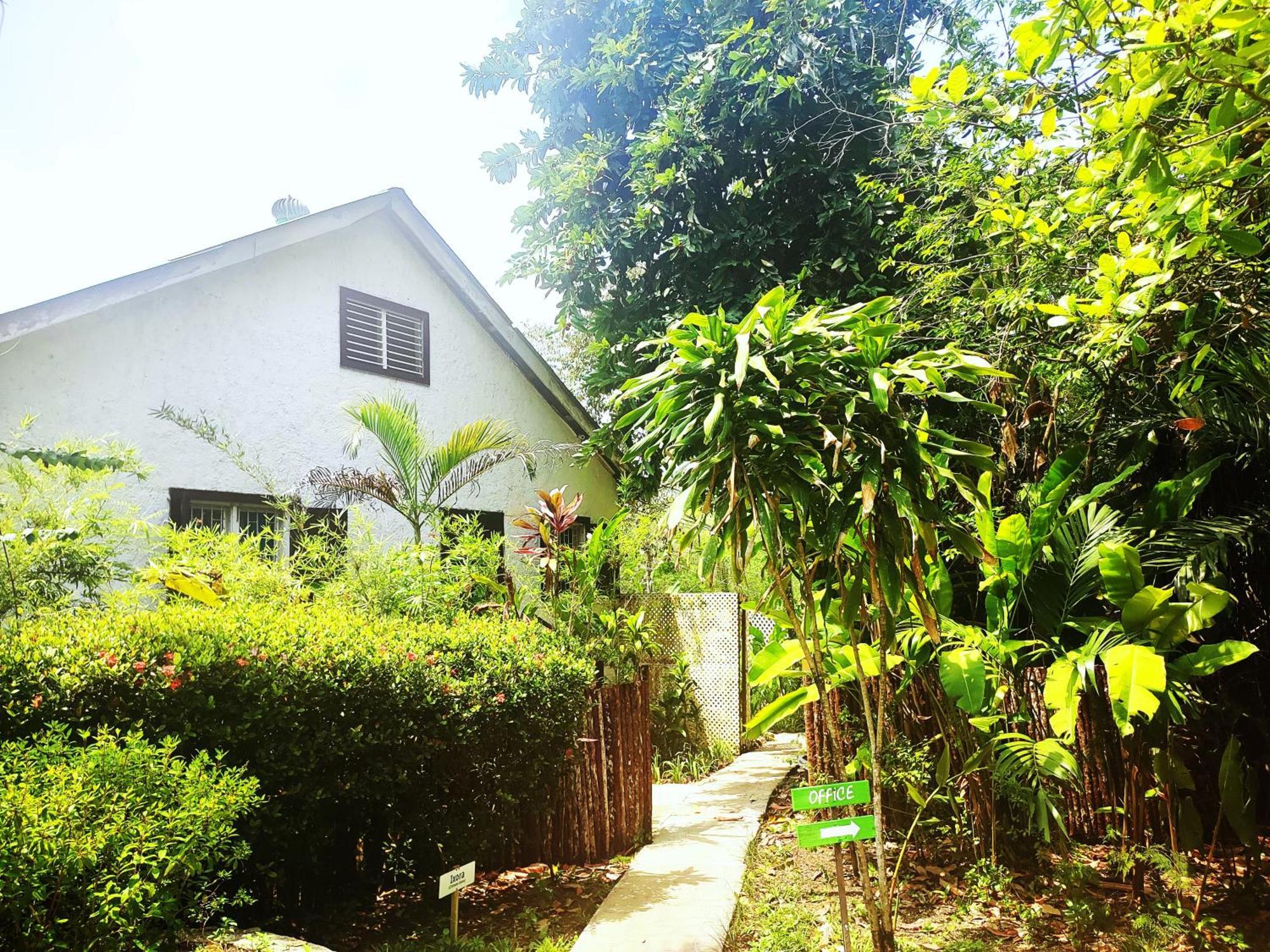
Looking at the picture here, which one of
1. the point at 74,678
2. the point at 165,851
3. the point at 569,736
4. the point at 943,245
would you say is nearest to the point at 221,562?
the point at 74,678

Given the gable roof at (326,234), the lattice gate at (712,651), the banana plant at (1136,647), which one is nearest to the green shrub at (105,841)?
the banana plant at (1136,647)

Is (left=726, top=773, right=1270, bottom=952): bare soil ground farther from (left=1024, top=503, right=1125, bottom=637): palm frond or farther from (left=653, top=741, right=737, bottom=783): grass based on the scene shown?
(left=653, top=741, right=737, bottom=783): grass

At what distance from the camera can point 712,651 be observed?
8484 millimetres

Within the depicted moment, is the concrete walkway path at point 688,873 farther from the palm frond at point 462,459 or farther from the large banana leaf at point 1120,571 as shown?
the palm frond at point 462,459

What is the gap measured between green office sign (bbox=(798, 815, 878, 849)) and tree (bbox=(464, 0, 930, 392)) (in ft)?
15.8

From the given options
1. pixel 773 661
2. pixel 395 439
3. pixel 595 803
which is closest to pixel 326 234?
pixel 395 439

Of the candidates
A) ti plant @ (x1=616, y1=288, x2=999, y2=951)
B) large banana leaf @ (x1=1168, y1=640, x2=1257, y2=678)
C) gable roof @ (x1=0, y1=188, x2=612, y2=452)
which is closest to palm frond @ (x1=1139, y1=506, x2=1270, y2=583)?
large banana leaf @ (x1=1168, y1=640, x2=1257, y2=678)

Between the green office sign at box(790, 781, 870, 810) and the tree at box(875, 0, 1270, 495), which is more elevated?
the tree at box(875, 0, 1270, 495)

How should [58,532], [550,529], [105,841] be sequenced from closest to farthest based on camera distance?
[105,841]
[58,532]
[550,529]

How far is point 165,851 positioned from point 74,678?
1102 mm

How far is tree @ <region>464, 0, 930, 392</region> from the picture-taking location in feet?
22.7

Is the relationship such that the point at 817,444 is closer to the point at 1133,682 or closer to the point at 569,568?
the point at 1133,682

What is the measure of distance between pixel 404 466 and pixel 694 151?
13.0ft

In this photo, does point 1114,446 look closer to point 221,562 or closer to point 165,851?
point 165,851
